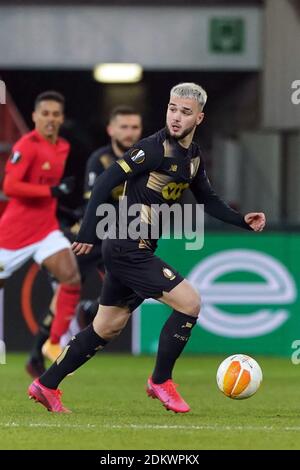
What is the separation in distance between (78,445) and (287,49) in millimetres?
10973

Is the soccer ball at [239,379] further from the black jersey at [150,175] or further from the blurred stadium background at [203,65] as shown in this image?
the blurred stadium background at [203,65]

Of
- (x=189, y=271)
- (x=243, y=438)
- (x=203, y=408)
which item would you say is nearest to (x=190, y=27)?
(x=189, y=271)

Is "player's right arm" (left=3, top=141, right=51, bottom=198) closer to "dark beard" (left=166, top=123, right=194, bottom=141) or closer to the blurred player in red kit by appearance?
the blurred player in red kit

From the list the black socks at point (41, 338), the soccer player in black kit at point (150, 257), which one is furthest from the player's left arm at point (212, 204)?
the black socks at point (41, 338)

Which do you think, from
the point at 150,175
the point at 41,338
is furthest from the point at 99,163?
the point at 150,175

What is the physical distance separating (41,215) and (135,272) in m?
3.21

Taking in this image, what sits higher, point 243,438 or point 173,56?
point 173,56

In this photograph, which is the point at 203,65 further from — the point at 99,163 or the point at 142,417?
the point at 142,417

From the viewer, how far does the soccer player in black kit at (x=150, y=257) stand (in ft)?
25.1

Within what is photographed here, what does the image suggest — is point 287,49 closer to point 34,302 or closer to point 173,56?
point 173,56

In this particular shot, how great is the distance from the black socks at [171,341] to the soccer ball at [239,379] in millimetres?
308

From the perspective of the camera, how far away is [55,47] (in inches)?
681

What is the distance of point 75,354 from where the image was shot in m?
7.88

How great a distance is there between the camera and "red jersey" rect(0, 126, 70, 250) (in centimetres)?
1060
